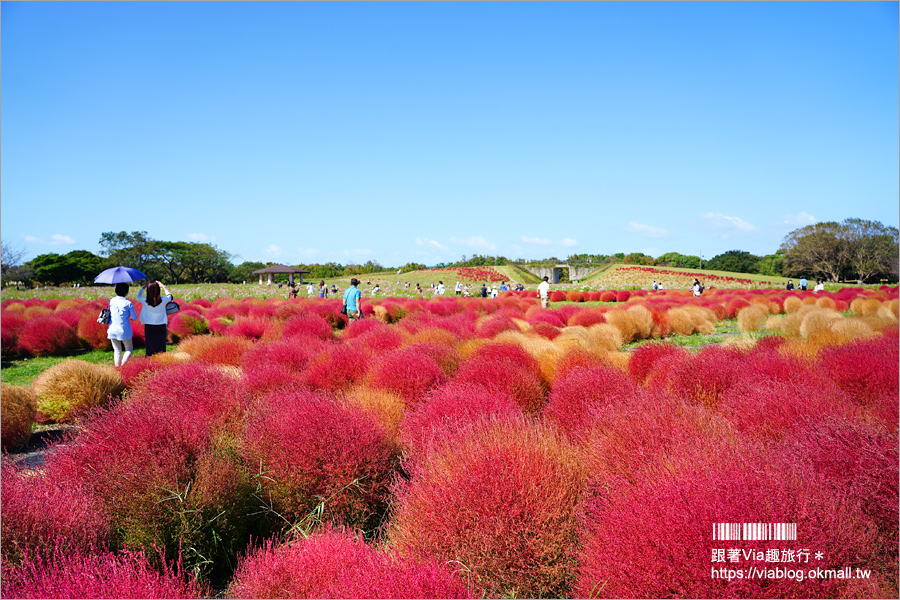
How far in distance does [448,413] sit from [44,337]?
1405cm

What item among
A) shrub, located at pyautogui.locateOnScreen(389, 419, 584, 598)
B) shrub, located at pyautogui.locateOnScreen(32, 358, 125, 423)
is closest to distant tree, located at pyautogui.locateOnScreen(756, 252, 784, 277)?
shrub, located at pyautogui.locateOnScreen(389, 419, 584, 598)

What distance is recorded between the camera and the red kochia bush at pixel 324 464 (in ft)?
12.7

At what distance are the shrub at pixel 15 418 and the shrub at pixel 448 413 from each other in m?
5.07

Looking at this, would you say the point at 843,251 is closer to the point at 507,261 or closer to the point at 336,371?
the point at 507,261

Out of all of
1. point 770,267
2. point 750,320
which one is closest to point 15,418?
point 750,320

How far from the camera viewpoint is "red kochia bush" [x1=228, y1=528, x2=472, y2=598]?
2186mm

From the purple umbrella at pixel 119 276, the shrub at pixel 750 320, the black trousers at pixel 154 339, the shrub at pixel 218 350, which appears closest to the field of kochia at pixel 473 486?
the shrub at pixel 218 350

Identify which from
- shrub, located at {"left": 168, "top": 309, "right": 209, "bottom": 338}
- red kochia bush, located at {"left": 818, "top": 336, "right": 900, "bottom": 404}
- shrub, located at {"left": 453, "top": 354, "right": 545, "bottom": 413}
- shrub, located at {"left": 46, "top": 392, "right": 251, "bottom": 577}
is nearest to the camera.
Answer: shrub, located at {"left": 46, "top": 392, "right": 251, "bottom": 577}

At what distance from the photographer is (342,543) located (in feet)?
8.47

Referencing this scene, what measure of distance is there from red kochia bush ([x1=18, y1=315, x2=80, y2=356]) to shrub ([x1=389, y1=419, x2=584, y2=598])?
48.3 ft

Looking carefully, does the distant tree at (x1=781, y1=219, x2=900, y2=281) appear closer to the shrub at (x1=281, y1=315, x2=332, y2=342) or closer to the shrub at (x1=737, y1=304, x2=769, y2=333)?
the shrub at (x1=737, y1=304, x2=769, y2=333)

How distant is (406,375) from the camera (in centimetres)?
612

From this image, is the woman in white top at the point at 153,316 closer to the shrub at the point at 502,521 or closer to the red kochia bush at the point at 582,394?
the red kochia bush at the point at 582,394

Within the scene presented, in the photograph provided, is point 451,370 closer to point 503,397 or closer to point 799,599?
point 503,397
